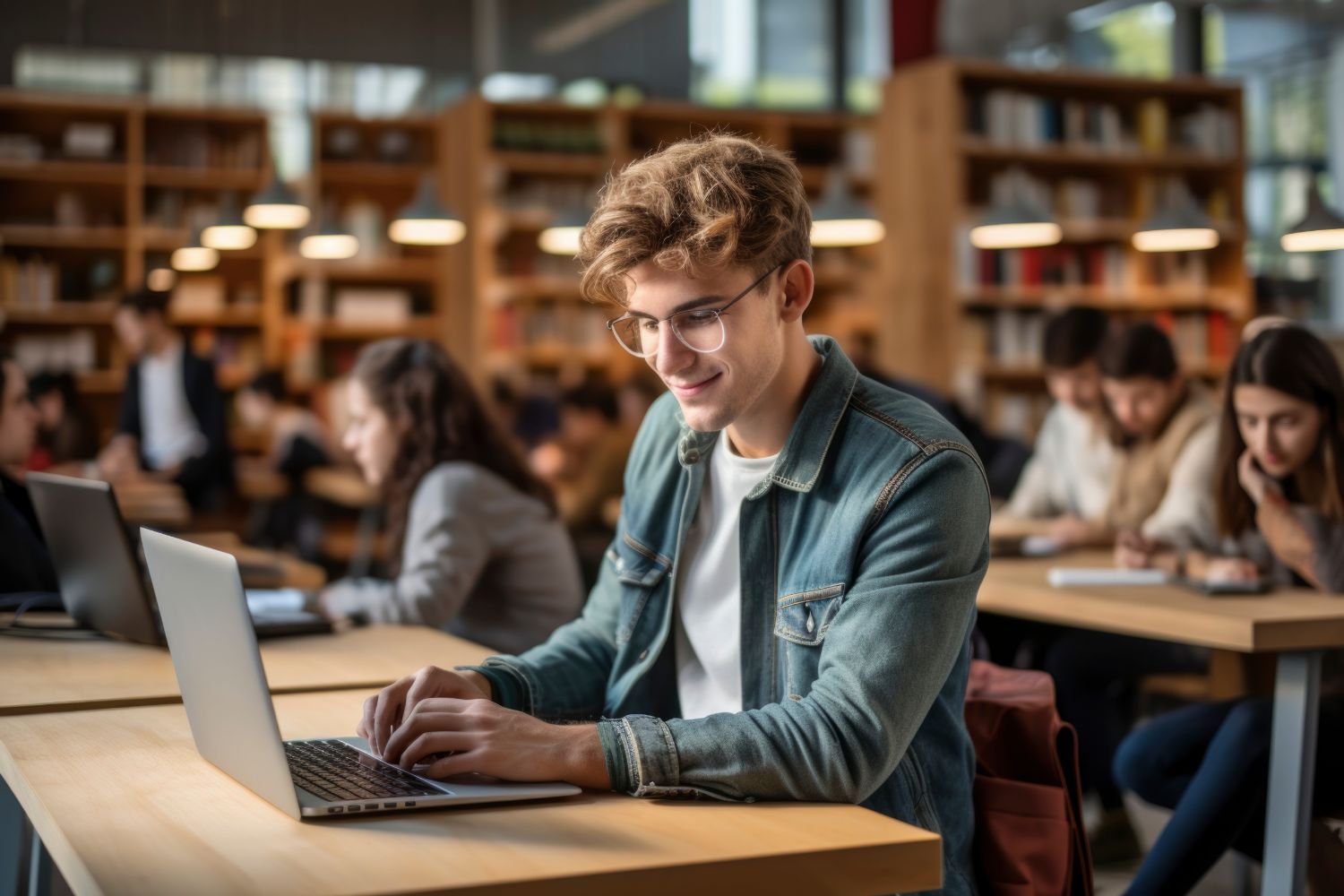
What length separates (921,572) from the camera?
4.97 ft

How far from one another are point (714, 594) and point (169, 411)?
6.47 metres

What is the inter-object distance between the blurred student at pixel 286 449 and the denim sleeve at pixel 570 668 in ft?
21.7

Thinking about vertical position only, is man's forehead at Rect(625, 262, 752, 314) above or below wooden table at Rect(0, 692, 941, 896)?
above

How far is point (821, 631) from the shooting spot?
1.62 meters

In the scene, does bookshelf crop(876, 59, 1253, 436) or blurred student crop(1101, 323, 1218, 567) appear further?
bookshelf crop(876, 59, 1253, 436)

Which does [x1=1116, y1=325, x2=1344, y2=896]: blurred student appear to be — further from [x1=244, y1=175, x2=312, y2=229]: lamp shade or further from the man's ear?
[x1=244, y1=175, x2=312, y2=229]: lamp shade

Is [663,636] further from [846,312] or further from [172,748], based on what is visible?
[846,312]

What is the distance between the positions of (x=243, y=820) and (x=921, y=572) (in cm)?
68

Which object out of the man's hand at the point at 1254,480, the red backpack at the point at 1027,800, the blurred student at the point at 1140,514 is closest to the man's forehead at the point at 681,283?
the red backpack at the point at 1027,800

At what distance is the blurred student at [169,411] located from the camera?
7379mm

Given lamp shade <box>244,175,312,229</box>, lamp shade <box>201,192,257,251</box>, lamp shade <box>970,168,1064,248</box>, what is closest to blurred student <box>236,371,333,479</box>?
lamp shade <box>201,192,257,251</box>

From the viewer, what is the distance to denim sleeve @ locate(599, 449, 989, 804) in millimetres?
1417

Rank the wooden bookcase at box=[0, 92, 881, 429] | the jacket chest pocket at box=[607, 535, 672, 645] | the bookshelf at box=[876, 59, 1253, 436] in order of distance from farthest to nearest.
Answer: the wooden bookcase at box=[0, 92, 881, 429] < the bookshelf at box=[876, 59, 1253, 436] < the jacket chest pocket at box=[607, 535, 672, 645]

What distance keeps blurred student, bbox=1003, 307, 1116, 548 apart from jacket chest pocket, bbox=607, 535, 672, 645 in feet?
8.62
